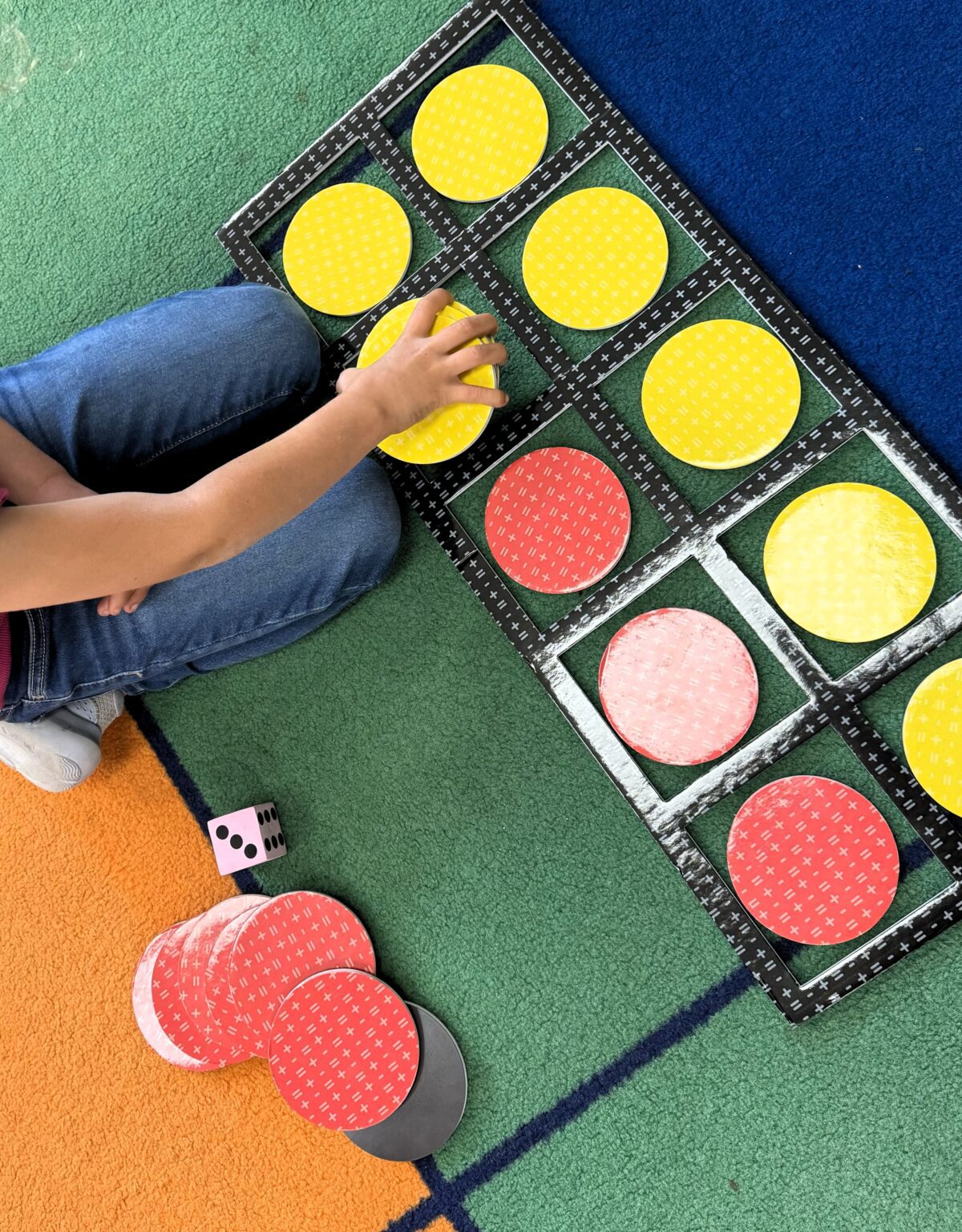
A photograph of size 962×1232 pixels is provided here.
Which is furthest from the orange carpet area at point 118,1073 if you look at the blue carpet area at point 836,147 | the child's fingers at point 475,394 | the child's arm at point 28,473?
the blue carpet area at point 836,147

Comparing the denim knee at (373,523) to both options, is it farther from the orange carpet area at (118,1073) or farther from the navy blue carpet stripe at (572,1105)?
the navy blue carpet stripe at (572,1105)

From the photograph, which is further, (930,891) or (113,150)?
(113,150)

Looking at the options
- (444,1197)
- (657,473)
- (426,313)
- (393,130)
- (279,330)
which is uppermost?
(393,130)

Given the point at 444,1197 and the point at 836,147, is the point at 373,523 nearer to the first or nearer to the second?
the point at 836,147

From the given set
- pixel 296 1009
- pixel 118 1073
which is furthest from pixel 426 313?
pixel 118 1073

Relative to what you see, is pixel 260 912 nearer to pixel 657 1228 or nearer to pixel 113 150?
pixel 657 1228

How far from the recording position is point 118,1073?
3.91 feet

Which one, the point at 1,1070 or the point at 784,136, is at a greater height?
the point at 784,136

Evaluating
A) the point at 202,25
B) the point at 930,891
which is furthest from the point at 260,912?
the point at 202,25

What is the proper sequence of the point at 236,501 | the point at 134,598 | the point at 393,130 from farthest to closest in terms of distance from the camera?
1. the point at 393,130
2. the point at 134,598
3. the point at 236,501

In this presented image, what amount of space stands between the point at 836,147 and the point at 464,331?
0.47 metres

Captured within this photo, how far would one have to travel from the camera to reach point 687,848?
1.05m

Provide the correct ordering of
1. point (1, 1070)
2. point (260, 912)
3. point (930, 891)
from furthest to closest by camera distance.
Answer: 1. point (1, 1070)
2. point (260, 912)
3. point (930, 891)

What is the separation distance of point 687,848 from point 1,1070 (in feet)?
2.99
